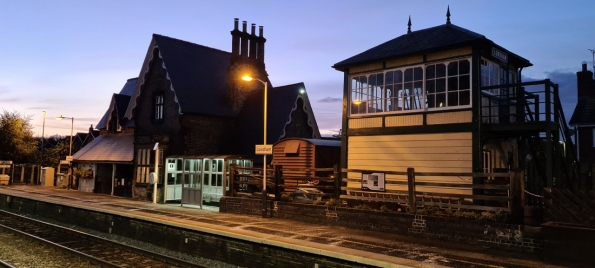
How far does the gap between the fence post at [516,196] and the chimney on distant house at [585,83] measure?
2626cm

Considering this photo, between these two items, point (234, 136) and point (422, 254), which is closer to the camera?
point (422, 254)

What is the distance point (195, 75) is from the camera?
90.3 ft

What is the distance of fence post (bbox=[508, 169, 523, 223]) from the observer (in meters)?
11.0

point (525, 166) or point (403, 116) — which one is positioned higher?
point (403, 116)

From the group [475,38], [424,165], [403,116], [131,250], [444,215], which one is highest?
[475,38]

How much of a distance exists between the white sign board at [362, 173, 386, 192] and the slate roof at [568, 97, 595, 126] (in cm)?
2224

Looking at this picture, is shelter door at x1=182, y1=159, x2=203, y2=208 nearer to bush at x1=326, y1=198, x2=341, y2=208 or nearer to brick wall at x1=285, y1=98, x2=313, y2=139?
brick wall at x1=285, y1=98, x2=313, y2=139

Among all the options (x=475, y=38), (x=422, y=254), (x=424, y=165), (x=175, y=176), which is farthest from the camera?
(x=175, y=176)

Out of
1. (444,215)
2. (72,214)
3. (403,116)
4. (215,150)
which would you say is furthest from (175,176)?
(444,215)

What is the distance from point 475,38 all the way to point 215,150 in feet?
55.6

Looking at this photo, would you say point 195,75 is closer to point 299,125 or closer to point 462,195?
point 299,125

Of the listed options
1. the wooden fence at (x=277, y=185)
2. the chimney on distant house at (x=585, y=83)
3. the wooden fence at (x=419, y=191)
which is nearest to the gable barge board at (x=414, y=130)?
the wooden fence at (x=419, y=191)

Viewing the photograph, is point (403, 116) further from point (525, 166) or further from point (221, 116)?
point (221, 116)

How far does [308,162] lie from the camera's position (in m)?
20.3
